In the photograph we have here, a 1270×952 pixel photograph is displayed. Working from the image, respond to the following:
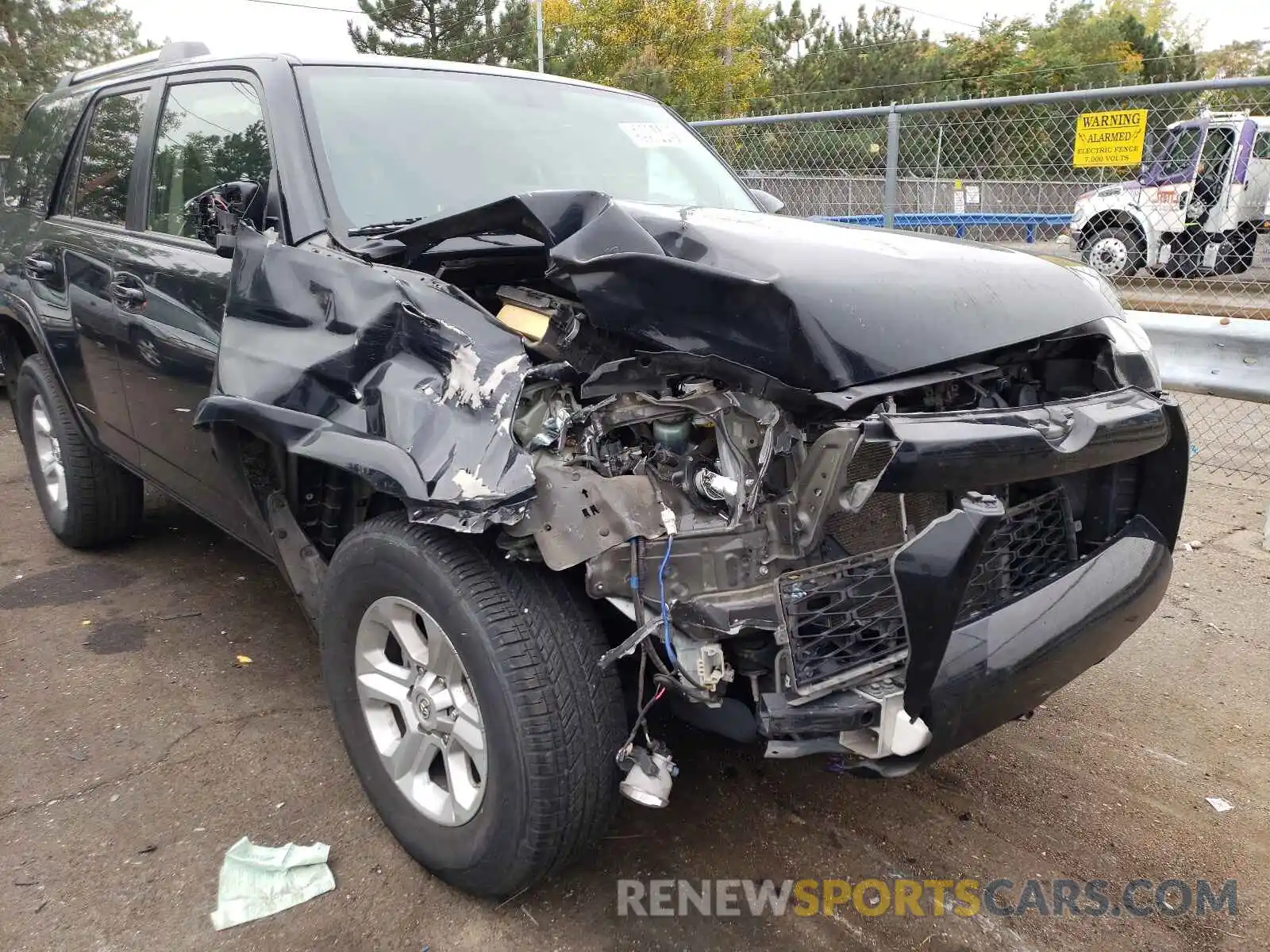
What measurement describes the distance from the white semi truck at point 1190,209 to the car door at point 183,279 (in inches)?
273

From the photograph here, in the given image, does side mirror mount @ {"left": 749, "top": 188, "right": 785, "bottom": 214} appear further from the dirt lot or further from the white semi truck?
the white semi truck

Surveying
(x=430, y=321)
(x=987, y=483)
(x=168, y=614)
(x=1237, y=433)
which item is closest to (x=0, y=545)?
(x=168, y=614)

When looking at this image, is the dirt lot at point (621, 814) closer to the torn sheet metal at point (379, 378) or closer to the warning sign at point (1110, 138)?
the torn sheet metal at point (379, 378)

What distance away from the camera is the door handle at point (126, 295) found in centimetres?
315

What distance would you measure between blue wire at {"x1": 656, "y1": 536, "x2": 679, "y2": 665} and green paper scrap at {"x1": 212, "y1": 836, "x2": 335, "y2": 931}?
44.2 inches

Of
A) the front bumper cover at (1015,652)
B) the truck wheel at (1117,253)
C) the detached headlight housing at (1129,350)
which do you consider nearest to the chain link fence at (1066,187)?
the truck wheel at (1117,253)

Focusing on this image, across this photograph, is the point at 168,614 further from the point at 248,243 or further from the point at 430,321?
the point at 430,321

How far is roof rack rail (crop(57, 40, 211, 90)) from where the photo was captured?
349 centimetres

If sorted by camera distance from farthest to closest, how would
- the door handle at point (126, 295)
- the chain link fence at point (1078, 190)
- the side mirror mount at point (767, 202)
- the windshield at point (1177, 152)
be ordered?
the windshield at point (1177, 152)
the chain link fence at point (1078, 190)
the side mirror mount at point (767, 202)
the door handle at point (126, 295)

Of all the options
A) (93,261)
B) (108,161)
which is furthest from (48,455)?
(108,161)

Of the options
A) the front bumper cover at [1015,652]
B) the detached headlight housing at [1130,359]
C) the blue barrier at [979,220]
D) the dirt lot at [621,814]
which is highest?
the detached headlight housing at [1130,359]

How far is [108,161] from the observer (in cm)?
374

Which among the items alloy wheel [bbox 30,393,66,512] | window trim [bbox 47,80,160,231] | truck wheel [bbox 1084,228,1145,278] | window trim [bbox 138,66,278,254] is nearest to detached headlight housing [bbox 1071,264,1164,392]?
window trim [bbox 138,66,278,254]

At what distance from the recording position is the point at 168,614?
3754 mm
